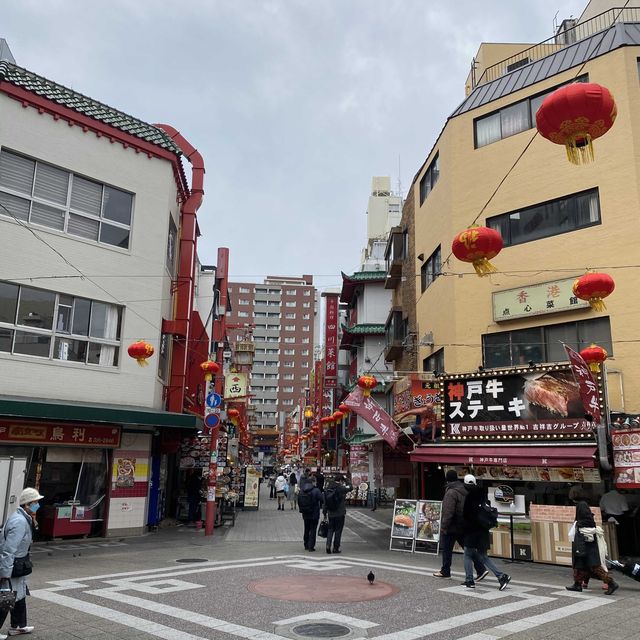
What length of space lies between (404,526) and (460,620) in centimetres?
748

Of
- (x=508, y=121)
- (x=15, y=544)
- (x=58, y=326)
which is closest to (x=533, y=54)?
(x=508, y=121)

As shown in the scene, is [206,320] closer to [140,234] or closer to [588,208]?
[140,234]

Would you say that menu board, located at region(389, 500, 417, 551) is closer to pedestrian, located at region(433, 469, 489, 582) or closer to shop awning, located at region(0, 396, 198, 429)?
pedestrian, located at region(433, 469, 489, 582)

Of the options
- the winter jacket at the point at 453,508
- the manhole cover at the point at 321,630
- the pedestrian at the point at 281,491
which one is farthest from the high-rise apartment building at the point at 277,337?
the manhole cover at the point at 321,630

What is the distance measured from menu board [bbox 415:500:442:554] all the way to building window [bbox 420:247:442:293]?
8.73m

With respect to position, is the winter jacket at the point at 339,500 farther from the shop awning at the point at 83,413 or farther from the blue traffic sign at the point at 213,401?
the blue traffic sign at the point at 213,401

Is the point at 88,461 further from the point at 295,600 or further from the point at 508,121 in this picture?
the point at 508,121

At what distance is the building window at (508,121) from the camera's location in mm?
18438

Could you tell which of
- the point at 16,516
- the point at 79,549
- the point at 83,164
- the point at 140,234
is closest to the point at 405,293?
the point at 140,234

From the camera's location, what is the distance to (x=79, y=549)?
14.8m

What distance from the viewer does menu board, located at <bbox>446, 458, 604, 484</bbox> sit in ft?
43.9

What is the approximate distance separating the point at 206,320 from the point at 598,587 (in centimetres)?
2445

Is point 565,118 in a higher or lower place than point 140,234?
lower

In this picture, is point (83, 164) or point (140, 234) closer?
point (83, 164)
